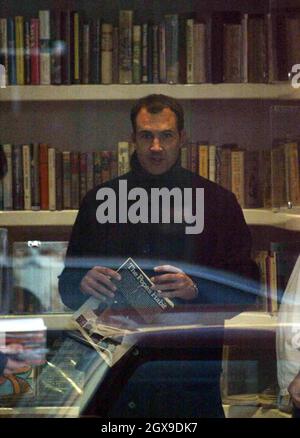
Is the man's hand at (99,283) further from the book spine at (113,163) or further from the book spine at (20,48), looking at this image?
the book spine at (20,48)

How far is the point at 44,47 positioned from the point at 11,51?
0.29ft

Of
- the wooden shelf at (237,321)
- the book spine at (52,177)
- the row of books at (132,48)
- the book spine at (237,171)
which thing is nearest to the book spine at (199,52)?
the row of books at (132,48)

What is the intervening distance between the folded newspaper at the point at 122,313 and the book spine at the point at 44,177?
271 mm

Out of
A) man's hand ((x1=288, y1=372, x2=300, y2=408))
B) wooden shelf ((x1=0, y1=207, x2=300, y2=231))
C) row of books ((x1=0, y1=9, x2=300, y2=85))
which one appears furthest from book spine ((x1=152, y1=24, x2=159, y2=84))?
man's hand ((x1=288, y1=372, x2=300, y2=408))

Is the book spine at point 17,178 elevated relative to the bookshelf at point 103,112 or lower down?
lower down

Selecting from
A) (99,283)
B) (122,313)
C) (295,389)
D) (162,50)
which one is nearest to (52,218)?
(99,283)

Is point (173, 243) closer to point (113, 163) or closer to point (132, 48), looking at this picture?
point (113, 163)

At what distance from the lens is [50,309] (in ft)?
9.11

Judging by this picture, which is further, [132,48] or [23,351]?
[23,351]

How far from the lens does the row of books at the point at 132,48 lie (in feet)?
8.91

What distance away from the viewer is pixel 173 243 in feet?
9.10

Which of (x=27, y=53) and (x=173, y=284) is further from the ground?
(x=27, y=53)
